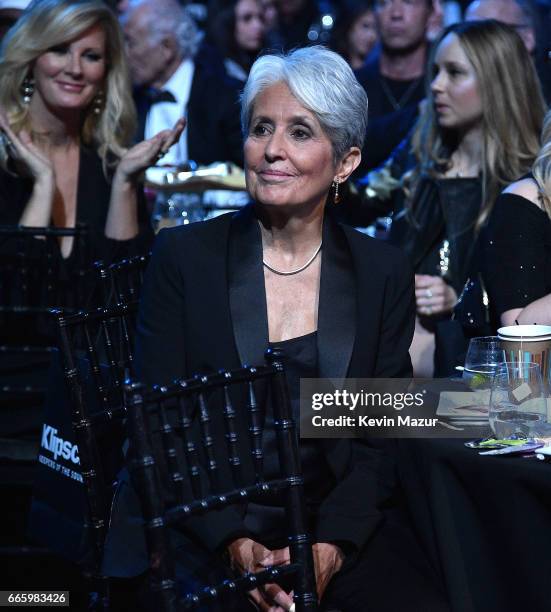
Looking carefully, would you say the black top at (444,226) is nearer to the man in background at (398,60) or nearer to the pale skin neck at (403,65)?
the man in background at (398,60)

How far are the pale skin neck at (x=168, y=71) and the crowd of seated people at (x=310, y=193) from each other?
17 millimetres

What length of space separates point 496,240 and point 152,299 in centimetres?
130

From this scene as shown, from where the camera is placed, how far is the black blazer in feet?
8.15

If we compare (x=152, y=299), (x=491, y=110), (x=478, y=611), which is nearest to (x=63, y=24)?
(x=491, y=110)

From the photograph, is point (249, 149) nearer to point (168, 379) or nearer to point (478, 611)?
point (168, 379)

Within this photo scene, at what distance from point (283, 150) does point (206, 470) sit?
2.82ft

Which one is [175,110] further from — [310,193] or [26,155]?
[310,193]

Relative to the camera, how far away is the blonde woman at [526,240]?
129 inches

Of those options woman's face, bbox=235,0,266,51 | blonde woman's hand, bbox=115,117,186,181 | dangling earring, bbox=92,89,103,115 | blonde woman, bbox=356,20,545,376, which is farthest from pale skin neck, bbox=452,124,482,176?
woman's face, bbox=235,0,266,51

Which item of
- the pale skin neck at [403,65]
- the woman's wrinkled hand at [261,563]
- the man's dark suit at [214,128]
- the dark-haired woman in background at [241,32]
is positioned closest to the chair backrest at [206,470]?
the woman's wrinkled hand at [261,563]

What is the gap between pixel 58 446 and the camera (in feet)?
9.48

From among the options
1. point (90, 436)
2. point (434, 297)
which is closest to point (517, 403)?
point (90, 436)

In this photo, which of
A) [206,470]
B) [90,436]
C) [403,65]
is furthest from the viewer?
[403,65]

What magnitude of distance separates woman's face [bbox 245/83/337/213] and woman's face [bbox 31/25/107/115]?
1787 mm
